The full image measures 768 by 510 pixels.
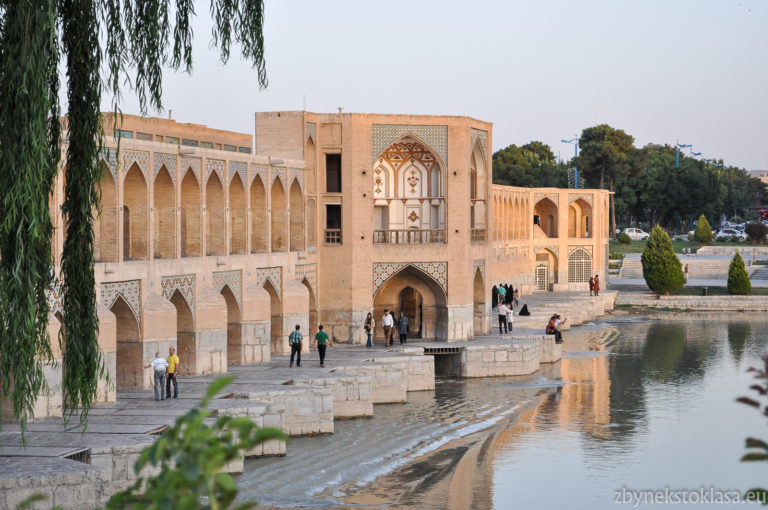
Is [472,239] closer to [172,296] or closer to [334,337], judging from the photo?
[334,337]

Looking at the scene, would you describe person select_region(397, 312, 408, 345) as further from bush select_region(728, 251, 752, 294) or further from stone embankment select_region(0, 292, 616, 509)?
bush select_region(728, 251, 752, 294)

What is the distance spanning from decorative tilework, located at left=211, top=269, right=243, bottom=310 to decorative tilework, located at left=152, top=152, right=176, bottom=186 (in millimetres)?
2382

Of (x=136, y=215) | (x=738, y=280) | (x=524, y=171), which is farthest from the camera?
(x=524, y=171)

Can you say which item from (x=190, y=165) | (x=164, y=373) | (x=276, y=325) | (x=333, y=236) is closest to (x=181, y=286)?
(x=190, y=165)

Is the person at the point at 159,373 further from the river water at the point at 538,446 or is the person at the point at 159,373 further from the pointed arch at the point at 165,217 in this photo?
the pointed arch at the point at 165,217

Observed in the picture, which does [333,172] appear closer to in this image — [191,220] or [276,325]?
[276,325]

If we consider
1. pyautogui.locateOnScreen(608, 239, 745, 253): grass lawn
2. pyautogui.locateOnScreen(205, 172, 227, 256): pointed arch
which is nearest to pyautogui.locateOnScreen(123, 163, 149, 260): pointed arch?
pyautogui.locateOnScreen(205, 172, 227, 256): pointed arch

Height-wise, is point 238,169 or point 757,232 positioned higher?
point 757,232

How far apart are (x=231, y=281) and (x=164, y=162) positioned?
3.42 metres

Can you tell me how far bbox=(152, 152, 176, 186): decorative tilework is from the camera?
1959cm

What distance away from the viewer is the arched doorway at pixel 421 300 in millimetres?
26297

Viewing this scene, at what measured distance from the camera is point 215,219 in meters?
22.2

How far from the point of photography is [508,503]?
15.0m

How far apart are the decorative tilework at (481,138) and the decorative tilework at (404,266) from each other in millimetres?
3006
